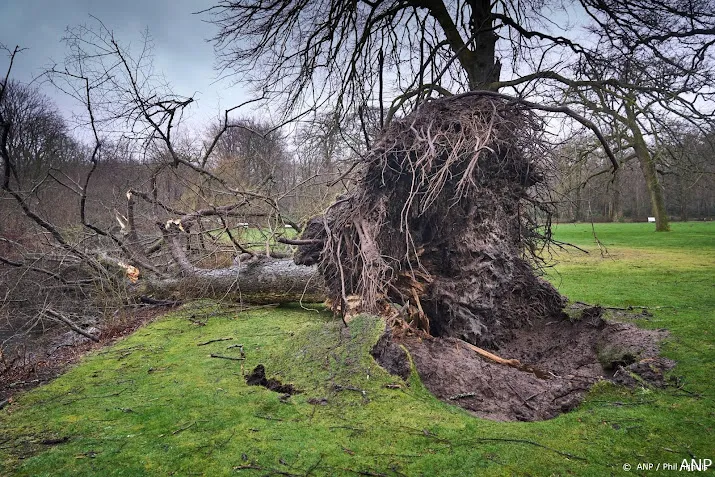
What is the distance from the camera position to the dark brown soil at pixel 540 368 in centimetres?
345

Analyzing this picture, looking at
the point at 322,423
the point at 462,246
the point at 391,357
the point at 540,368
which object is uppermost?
the point at 462,246

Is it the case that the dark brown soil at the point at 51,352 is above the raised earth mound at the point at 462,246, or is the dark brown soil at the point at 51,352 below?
below

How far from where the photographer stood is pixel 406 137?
496 cm

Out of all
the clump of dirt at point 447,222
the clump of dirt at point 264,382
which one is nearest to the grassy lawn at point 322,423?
the clump of dirt at point 264,382

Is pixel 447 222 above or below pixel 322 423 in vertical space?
above

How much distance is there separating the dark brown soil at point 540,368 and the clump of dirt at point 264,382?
0.79 meters

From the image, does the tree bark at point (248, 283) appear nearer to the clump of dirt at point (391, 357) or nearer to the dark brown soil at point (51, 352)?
the dark brown soil at point (51, 352)

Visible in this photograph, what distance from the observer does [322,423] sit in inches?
117

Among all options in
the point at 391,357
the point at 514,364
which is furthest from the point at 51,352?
the point at 514,364

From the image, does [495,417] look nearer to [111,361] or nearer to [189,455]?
[189,455]

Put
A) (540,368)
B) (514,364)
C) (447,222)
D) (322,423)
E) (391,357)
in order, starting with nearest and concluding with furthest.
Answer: (322,423)
(391,357)
(514,364)
(540,368)
(447,222)

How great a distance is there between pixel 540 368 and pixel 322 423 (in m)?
2.39

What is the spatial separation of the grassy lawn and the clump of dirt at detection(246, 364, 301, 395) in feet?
0.21

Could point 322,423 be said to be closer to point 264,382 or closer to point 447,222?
point 264,382
